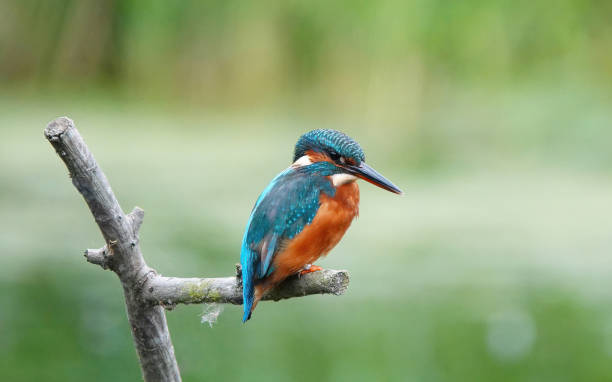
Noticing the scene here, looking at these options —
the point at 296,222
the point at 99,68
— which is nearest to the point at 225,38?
the point at 99,68

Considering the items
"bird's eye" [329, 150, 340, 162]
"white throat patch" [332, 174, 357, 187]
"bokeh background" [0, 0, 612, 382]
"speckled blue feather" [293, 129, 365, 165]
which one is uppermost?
"speckled blue feather" [293, 129, 365, 165]

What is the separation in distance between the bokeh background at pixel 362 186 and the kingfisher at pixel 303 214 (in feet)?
6.45

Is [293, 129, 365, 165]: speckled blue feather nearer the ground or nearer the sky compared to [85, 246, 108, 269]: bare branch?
nearer the sky

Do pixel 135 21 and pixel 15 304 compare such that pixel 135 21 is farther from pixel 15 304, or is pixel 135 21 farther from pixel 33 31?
pixel 15 304

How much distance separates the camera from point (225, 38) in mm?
6656

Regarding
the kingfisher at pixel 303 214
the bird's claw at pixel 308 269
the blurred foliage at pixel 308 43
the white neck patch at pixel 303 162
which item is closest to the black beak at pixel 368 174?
the kingfisher at pixel 303 214

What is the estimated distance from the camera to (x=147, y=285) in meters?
1.64

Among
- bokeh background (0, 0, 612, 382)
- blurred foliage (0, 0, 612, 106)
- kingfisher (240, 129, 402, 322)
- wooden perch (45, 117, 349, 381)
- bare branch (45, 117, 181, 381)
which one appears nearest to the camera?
bare branch (45, 117, 181, 381)

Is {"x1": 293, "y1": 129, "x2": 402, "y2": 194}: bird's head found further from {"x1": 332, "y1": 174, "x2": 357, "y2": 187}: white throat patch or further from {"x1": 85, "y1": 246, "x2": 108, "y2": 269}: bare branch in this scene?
{"x1": 85, "y1": 246, "x2": 108, "y2": 269}: bare branch

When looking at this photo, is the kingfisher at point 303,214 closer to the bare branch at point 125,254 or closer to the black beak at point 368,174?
the black beak at point 368,174

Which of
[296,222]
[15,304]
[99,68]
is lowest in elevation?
[15,304]

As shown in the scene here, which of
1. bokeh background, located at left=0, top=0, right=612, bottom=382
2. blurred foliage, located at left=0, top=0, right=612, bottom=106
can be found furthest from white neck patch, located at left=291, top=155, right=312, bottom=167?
blurred foliage, located at left=0, top=0, right=612, bottom=106

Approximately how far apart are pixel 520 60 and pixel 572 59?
16.3 inches

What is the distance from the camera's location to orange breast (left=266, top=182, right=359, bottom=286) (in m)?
1.72
